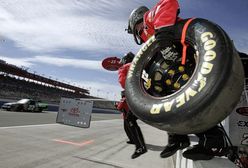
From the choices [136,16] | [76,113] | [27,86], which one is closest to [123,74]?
[136,16]

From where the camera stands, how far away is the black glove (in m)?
2.12

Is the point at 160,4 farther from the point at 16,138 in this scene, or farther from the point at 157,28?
the point at 16,138

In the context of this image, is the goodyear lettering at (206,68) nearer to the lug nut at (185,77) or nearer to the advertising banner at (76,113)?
the lug nut at (185,77)

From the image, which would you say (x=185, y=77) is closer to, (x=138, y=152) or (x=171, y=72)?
(x=171, y=72)

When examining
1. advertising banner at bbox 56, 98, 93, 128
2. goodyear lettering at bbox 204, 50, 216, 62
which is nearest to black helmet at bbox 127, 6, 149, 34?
goodyear lettering at bbox 204, 50, 216, 62

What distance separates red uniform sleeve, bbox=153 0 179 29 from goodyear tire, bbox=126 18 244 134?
75 millimetres

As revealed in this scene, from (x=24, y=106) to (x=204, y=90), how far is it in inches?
1217

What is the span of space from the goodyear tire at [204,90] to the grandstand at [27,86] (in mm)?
49152

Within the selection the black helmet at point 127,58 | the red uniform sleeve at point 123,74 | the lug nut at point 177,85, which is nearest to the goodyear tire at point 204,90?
the lug nut at point 177,85

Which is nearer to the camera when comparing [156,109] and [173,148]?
[156,109]

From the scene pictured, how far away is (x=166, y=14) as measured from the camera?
6.84 ft

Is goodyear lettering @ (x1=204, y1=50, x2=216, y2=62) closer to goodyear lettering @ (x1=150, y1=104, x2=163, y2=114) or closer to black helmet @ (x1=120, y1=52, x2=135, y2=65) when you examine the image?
goodyear lettering @ (x1=150, y1=104, x2=163, y2=114)

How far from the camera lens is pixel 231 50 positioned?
1826mm

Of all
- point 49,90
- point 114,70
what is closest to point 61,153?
point 114,70
